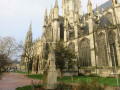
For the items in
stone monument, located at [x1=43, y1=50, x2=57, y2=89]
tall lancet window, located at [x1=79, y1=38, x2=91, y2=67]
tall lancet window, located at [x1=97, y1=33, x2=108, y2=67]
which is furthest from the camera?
tall lancet window, located at [x1=79, y1=38, x2=91, y2=67]

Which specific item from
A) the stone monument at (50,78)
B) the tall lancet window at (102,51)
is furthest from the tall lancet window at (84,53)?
the stone monument at (50,78)

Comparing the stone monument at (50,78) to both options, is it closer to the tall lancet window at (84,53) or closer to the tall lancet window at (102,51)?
the tall lancet window at (102,51)

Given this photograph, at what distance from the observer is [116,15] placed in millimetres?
18906

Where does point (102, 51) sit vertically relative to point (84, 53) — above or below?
above

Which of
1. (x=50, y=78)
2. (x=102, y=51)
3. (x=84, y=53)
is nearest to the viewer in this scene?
(x=50, y=78)

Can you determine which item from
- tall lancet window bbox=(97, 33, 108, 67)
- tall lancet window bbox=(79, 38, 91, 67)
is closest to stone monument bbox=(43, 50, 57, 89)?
tall lancet window bbox=(97, 33, 108, 67)

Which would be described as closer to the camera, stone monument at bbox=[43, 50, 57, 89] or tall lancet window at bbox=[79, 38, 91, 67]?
stone monument at bbox=[43, 50, 57, 89]

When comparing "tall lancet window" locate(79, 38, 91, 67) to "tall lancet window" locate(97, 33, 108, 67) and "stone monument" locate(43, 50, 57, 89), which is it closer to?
"tall lancet window" locate(97, 33, 108, 67)

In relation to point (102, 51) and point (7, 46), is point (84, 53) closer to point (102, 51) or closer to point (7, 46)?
point (102, 51)

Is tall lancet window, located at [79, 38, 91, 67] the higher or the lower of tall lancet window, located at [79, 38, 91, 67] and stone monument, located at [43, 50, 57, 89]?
the higher

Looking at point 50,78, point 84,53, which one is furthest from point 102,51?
point 50,78

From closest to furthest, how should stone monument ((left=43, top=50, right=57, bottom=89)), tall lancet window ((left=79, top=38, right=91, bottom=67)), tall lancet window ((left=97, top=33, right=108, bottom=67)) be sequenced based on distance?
stone monument ((left=43, top=50, right=57, bottom=89)), tall lancet window ((left=97, top=33, right=108, bottom=67)), tall lancet window ((left=79, top=38, right=91, bottom=67))

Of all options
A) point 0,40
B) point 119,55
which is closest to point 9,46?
point 0,40

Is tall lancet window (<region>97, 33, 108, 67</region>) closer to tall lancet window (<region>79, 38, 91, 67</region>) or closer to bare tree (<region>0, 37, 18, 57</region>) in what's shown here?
tall lancet window (<region>79, 38, 91, 67</region>)
